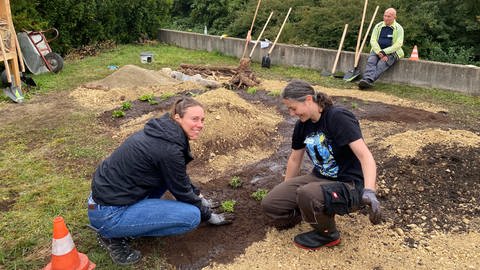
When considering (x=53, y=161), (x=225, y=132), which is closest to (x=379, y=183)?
(x=225, y=132)

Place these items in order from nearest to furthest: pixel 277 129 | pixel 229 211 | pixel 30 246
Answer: pixel 30 246 → pixel 229 211 → pixel 277 129

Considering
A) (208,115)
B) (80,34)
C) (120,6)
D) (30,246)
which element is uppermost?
(120,6)

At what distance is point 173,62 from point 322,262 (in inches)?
365

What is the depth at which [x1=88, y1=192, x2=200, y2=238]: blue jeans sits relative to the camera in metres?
2.80

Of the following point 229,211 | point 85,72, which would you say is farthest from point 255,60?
point 229,211

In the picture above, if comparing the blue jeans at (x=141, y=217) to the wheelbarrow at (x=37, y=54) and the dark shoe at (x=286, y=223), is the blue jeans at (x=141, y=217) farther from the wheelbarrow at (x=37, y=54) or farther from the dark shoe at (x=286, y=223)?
the wheelbarrow at (x=37, y=54)

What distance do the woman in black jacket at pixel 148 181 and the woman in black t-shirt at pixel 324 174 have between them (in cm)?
70

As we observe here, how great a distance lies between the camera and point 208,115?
5480mm

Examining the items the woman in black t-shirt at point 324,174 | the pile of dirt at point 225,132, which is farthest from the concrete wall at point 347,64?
the woman in black t-shirt at point 324,174

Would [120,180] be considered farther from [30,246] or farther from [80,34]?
[80,34]

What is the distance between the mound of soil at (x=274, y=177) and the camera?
10.7 feet

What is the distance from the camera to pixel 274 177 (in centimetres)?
437

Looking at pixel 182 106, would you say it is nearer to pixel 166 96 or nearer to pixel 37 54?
pixel 166 96

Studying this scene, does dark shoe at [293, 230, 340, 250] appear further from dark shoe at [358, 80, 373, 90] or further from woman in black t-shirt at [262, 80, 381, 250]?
dark shoe at [358, 80, 373, 90]
